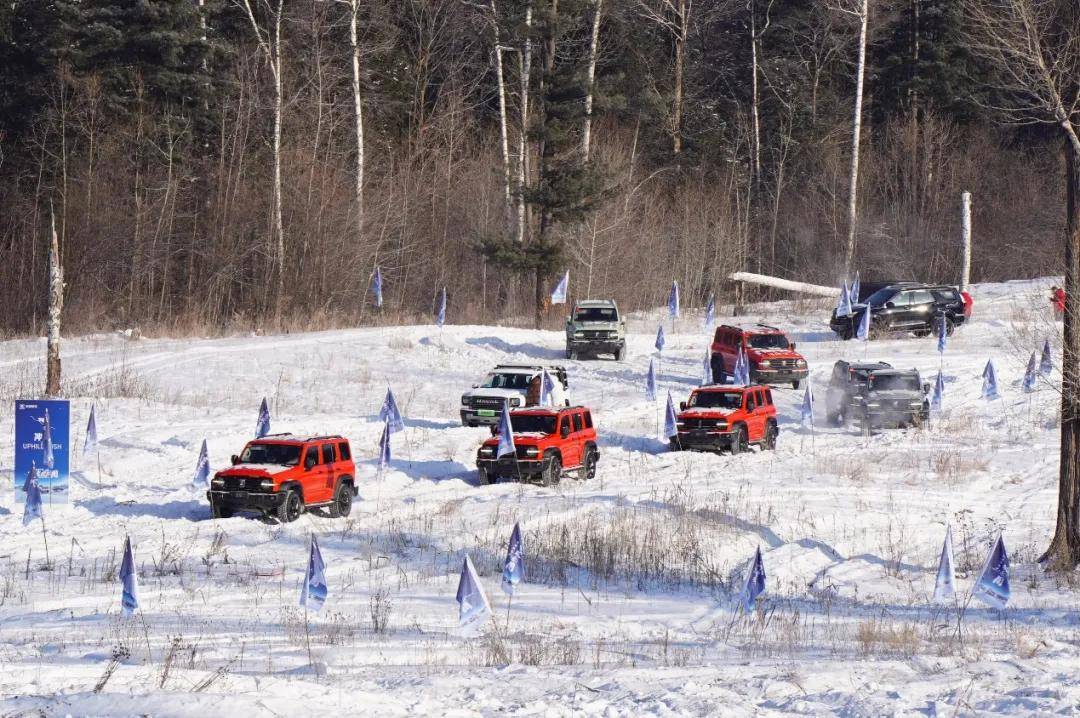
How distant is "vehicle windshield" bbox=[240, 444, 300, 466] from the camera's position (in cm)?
2030

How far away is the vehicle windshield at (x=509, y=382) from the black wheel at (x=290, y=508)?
34.3 feet

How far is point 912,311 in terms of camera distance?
136 ft

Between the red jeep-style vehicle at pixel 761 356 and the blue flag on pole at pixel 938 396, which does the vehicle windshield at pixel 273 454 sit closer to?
the red jeep-style vehicle at pixel 761 356

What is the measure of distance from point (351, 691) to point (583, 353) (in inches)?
1169

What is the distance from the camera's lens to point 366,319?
47.8 m

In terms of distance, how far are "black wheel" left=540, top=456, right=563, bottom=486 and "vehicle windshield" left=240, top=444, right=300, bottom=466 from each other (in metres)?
4.80

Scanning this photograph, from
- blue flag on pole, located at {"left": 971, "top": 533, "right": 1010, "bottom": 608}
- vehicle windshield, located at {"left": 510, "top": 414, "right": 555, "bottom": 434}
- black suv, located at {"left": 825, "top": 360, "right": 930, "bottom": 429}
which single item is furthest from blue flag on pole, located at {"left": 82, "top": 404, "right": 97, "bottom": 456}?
black suv, located at {"left": 825, "top": 360, "right": 930, "bottom": 429}

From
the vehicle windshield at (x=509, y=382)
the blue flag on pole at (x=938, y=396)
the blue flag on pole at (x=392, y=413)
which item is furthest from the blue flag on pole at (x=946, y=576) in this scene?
the blue flag on pole at (x=938, y=396)

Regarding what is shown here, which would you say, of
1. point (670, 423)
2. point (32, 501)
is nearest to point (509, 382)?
point (670, 423)

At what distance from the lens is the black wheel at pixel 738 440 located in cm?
2595

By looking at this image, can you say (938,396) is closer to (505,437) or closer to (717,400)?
(717,400)

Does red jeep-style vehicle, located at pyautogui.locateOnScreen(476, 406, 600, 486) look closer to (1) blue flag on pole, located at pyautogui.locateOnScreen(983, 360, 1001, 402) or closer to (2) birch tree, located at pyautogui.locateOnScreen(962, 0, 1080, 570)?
(2) birch tree, located at pyautogui.locateOnScreen(962, 0, 1080, 570)

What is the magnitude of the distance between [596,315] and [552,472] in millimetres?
16919

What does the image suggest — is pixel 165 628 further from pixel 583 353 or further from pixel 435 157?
pixel 435 157
